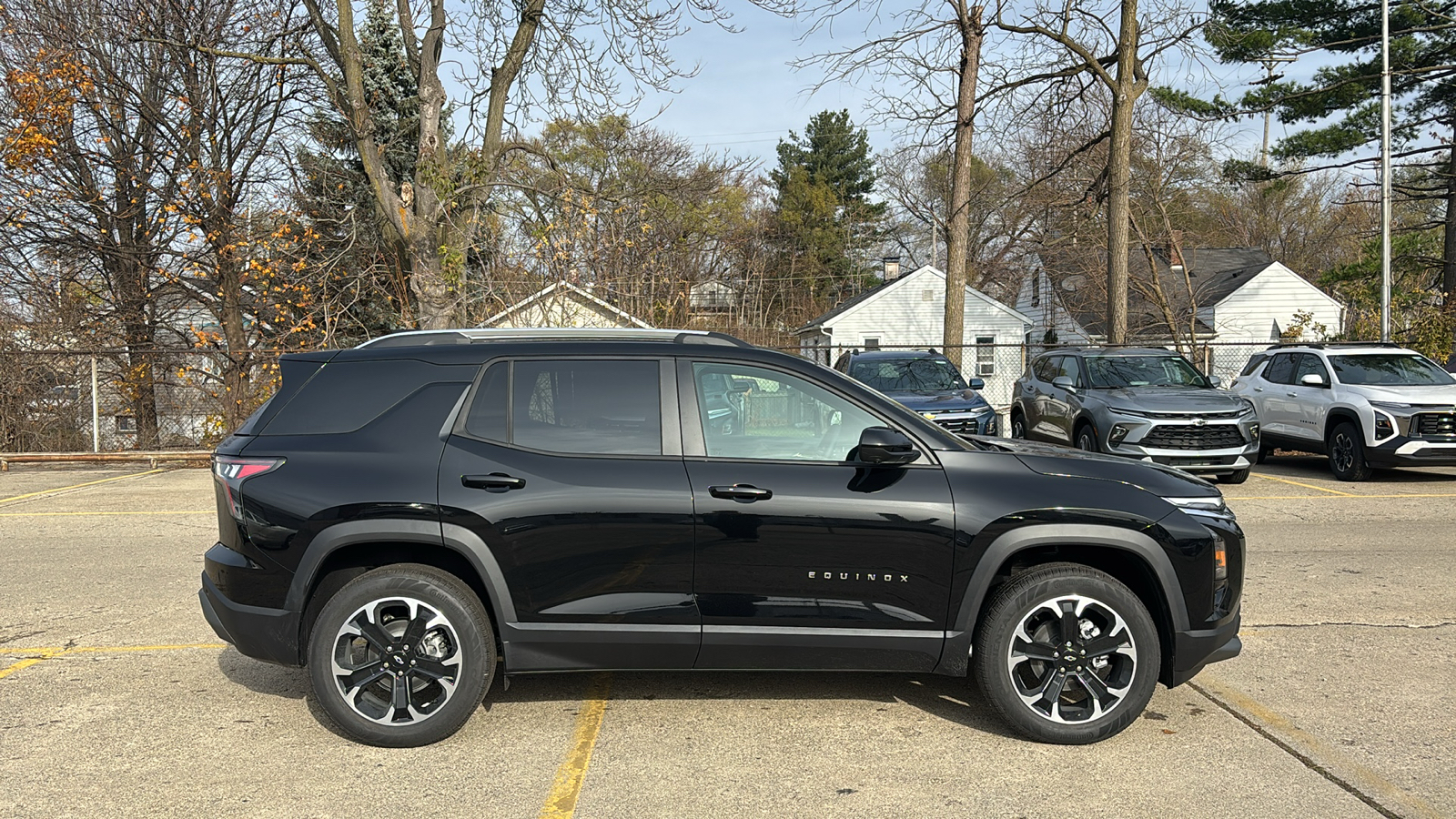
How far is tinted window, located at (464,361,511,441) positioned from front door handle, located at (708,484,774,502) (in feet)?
3.09

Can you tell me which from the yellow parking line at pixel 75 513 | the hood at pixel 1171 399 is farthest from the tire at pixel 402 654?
the hood at pixel 1171 399

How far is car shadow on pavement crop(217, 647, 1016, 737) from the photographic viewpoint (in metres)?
4.74

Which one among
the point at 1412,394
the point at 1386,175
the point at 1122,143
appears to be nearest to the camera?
the point at 1412,394

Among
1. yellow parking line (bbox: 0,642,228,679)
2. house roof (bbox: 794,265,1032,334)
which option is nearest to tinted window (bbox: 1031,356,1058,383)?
yellow parking line (bbox: 0,642,228,679)

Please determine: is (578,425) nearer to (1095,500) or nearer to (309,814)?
(309,814)

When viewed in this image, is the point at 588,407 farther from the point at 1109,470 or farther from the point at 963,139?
the point at 963,139

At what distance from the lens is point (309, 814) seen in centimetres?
360

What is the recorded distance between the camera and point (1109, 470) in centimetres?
439

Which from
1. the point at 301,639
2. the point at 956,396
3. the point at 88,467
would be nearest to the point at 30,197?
the point at 88,467

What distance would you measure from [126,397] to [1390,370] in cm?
1990

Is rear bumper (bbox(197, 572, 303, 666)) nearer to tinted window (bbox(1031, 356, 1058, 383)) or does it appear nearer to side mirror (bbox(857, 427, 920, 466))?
side mirror (bbox(857, 427, 920, 466))

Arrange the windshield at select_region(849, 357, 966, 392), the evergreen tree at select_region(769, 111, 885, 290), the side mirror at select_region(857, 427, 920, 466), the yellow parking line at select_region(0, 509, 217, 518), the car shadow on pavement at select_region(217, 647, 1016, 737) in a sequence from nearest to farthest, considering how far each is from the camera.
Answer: the side mirror at select_region(857, 427, 920, 466), the car shadow on pavement at select_region(217, 647, 1016, 737), the yellow parking line at select_region(0, 509, 217, 518), the windshield at select_region(849, 357, 966, 392), the evergreen tree at select_region(769, 111, 885, 290)

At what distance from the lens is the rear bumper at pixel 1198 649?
4.23 metres

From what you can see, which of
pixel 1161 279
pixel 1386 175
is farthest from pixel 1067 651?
pixel 1161 279
